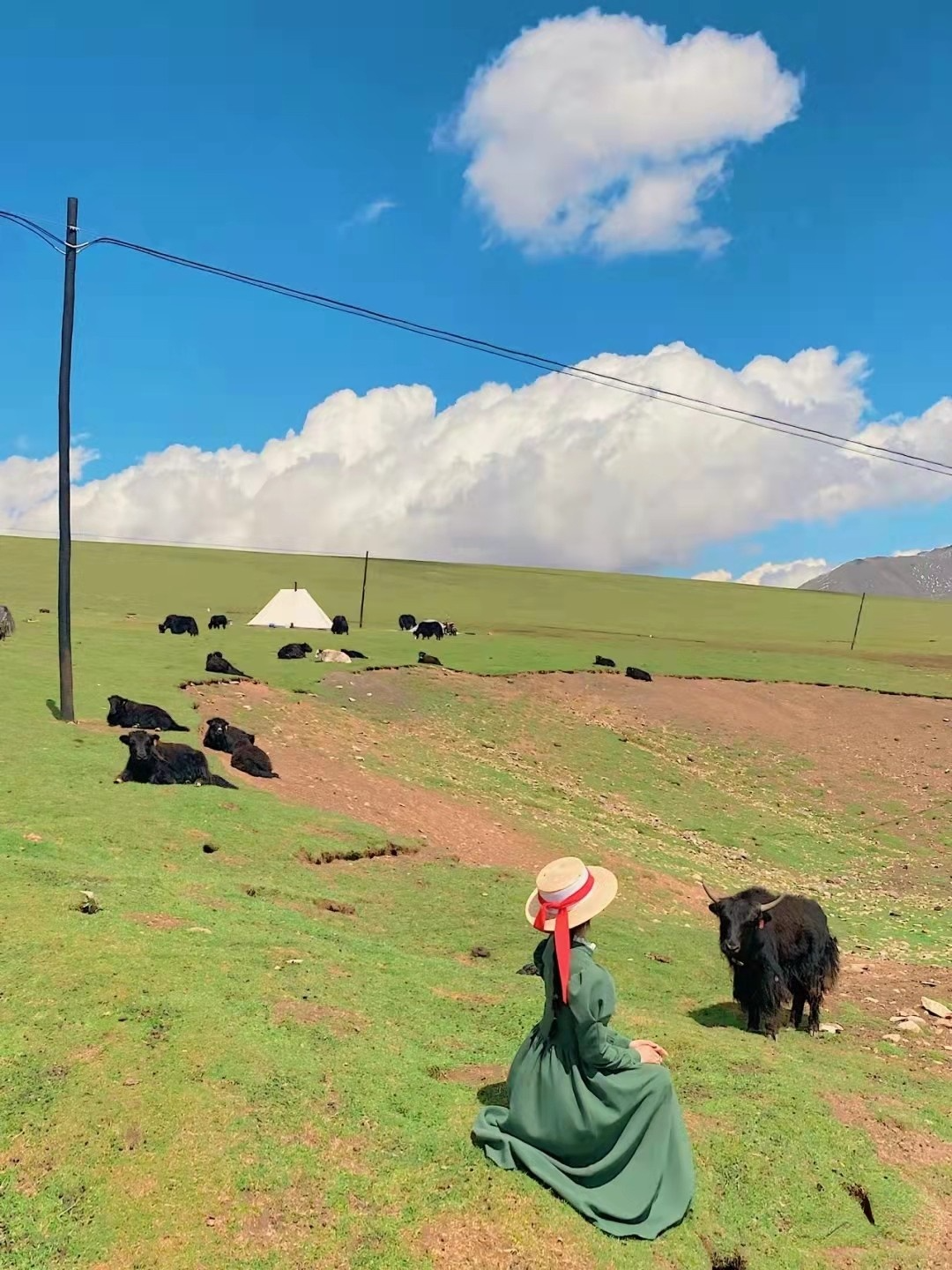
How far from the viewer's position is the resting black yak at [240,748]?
1725cm

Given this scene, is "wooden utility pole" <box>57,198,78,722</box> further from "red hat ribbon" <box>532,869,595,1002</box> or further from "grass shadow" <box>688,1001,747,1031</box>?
"red hat ribbon" <box>532,869,595,1002</box>

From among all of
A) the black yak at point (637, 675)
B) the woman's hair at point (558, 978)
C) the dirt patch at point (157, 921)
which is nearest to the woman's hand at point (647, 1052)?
the woman's hair at point (558, 978)

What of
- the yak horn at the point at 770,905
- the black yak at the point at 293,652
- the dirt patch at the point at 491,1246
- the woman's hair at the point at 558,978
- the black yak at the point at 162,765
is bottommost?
the black yak at the point at 293,652

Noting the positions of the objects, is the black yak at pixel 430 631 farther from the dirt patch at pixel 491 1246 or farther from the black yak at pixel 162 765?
the dirt patch at pixel 491 1246

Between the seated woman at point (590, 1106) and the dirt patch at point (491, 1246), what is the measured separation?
278 millimetres

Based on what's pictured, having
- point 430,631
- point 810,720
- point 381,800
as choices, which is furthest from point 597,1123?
point 430,631

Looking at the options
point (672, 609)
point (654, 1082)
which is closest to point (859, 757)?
point (654, 1082)

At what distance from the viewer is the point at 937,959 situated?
551 inches

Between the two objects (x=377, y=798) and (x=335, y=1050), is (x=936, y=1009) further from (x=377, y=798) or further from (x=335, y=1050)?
(x=377, y=798)

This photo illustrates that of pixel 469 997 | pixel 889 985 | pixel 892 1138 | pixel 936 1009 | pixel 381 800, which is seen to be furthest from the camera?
pixel 381 800

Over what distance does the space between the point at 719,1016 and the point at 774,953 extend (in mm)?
965

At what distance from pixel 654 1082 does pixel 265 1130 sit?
222 cm

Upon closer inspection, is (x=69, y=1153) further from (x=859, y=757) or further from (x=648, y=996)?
(x=859, y=757)

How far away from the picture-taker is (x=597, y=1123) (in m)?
5.21
